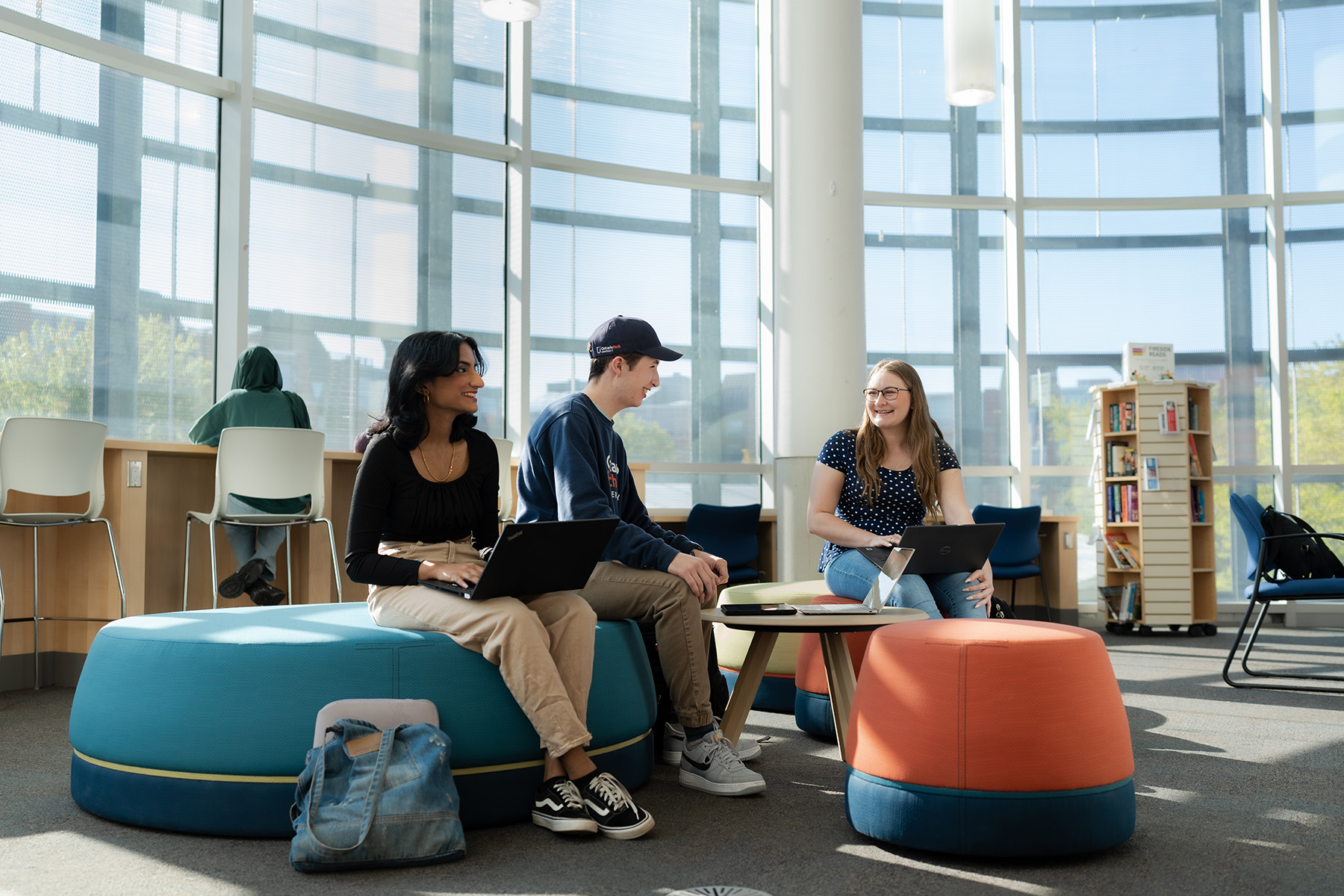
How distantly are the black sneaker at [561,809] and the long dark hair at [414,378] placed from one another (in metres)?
0.85

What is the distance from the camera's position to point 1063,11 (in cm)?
820

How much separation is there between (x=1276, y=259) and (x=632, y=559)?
706 cm

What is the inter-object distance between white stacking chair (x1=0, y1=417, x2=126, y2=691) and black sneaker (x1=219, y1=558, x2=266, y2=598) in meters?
0.39

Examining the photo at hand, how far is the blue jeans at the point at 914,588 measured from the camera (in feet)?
9.94

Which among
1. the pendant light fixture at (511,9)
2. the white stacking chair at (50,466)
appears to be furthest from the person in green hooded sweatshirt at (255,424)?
the pendant light fixture at (511,9)

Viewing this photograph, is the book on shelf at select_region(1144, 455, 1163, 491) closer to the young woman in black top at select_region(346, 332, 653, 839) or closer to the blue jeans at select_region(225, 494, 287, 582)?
the blue jeans at select_region(225, 494, 287, 582)

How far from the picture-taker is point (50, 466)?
4.06 m

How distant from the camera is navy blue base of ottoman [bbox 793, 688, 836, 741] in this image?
3.31 m

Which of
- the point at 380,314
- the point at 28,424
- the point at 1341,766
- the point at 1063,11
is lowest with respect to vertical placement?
the point at 1341,766

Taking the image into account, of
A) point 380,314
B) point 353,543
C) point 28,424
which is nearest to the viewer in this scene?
point 353,543

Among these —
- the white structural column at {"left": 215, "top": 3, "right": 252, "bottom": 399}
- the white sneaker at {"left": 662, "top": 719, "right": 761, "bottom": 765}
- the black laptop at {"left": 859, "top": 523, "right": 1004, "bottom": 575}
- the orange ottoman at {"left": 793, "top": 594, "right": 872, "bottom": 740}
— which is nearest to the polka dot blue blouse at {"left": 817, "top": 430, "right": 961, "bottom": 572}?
the orange ottoman at {"left": 793, "top": 594, "right": 872, "bottom": 740}

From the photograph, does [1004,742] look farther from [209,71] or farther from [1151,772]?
[209,71]

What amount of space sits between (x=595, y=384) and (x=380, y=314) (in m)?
4.02

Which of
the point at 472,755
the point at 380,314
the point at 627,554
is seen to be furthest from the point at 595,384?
the point at 380,314
